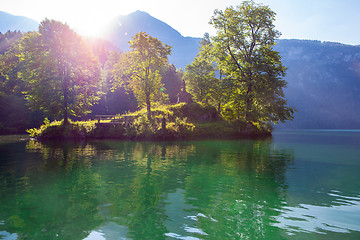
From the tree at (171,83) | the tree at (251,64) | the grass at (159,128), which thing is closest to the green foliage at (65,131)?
the grass at (159,128)

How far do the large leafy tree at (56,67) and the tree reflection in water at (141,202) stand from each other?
26022 millimetres

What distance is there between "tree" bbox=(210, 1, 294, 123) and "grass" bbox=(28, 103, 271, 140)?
3.62m

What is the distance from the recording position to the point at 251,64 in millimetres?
37281

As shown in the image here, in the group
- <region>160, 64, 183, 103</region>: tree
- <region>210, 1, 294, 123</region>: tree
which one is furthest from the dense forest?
<region>160, 64, 183, 103</region>: tree

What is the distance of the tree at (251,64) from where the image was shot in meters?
37.0

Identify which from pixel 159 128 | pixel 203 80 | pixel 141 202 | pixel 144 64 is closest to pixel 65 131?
pixel 159 128

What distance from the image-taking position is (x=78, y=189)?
30.1ft

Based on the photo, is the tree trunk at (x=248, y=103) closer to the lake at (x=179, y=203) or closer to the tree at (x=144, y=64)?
the tree at (x=144, y=64)

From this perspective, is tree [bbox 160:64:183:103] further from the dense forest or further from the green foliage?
the green foliage

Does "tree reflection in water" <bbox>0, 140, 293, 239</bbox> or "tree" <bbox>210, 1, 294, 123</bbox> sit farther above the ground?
"tree" <bbox>210, 1, 294, 123</bbox>

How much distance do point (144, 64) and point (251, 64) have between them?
1688 cm

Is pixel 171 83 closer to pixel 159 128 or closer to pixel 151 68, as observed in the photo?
pixel 151 68

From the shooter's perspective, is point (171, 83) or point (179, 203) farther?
point (171, 83)

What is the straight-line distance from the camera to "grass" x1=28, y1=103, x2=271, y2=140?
34219 millimetres
